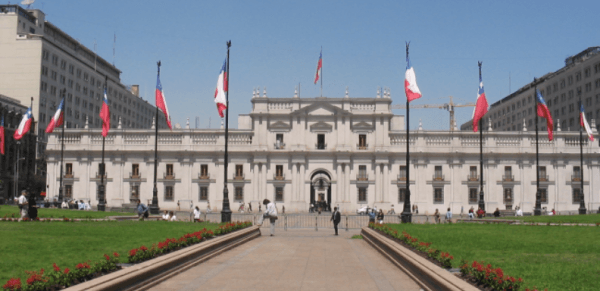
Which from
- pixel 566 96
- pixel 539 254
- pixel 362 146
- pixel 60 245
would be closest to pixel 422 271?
pixel 539 254

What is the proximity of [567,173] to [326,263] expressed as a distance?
61.2 metres

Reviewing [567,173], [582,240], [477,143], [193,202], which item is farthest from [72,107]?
[582,240]

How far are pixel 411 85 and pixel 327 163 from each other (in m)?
36.7

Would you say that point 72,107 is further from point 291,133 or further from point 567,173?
point 567,173

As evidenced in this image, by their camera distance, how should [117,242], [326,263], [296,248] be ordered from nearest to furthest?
[326,263] → [117,242] → [296,248]

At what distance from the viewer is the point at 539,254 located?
15.0 m

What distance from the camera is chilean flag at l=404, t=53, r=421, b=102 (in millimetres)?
33969

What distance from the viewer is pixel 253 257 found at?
17719mm

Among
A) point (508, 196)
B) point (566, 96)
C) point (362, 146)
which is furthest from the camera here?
point (566, 96)

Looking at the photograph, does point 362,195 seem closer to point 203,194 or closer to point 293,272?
point 203,194

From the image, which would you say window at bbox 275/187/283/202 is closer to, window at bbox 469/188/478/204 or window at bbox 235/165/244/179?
window at bbox 235/165/244/179

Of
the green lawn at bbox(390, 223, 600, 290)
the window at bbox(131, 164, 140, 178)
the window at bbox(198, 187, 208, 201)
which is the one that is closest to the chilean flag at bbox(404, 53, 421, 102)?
the green lawn at bbox(390, 223, 600, 290)

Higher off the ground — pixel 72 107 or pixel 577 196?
pixel 72 107

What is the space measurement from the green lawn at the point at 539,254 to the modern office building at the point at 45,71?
6118cm
